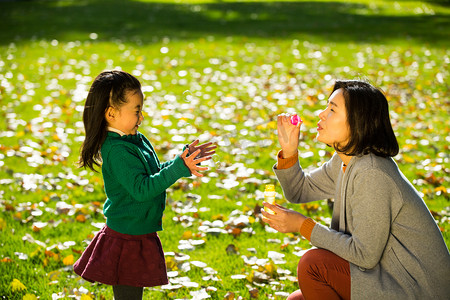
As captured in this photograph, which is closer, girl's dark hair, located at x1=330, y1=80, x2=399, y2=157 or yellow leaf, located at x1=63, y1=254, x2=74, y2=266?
girl's dark hair, located at x1=330, y1=80, x2=399, y2=157

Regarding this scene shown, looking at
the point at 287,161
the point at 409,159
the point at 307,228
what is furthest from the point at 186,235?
the point at 409,159

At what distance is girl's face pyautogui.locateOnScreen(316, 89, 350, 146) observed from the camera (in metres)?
2.61

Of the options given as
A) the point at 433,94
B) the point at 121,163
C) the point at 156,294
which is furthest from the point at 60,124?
the point at 433,94

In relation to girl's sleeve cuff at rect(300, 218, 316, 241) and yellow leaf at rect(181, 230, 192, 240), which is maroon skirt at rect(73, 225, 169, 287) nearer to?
girl's sleeve cuff at rect(300, 218, 316, 241)

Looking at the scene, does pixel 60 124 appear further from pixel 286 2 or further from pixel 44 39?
pixel 286 2

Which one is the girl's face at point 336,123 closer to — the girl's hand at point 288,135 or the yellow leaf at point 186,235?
the girl's hand at point 288,135

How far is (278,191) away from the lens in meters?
5.26

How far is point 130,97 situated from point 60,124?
5334 millimetres

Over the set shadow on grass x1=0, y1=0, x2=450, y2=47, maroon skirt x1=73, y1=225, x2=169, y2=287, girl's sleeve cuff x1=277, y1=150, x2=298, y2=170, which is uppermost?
shadow on grass x1=0, y1=0, x2=450, y2=47

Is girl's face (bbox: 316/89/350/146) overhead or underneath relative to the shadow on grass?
underneath

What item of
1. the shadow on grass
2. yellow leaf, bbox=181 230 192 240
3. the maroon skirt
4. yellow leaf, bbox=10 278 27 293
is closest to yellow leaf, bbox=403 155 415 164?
yellow leaf, bbox=181 230 192 240

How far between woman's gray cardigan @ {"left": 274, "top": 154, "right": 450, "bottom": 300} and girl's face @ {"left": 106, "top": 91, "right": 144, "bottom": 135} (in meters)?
1.11

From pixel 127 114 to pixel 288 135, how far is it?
34.0 inches

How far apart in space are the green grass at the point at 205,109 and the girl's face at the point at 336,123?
28.2 inches
